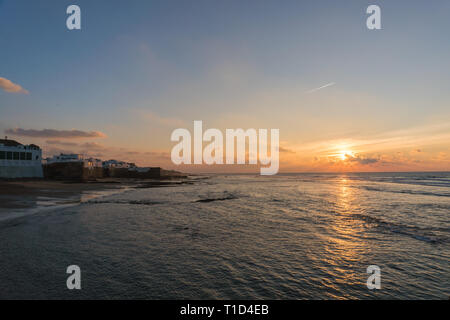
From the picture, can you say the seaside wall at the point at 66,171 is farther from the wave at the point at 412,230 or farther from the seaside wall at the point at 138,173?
the wave at the point at 412,230

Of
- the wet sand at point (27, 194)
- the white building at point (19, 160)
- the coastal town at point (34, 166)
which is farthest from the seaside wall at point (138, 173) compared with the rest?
the wet sand at point (27, 194)

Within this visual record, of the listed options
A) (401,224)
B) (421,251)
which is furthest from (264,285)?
(401,224)

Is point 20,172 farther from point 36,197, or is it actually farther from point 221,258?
point 221,258

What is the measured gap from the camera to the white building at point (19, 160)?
48.6 m

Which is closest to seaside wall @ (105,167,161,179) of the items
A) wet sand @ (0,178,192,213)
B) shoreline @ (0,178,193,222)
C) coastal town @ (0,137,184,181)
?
coastal town @ (0,137,184,181)

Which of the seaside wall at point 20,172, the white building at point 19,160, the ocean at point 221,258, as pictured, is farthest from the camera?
the white building at point 19,160

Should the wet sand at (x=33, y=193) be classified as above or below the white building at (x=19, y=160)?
below

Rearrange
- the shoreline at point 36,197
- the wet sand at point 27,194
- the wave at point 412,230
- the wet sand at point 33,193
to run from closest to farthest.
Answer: the wave at point 412,230
the shoreline at point 36,197
the wet sand at point 27,194
the wet sand at point 33,193

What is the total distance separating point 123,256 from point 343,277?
25.4 feet

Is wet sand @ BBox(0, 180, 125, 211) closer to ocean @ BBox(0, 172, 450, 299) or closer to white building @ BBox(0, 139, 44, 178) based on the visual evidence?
ocean @ BBox(0, 172, 450, 299)

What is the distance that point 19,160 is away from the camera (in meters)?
52.2

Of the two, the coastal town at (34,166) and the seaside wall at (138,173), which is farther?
the seaside wall at (138,173)

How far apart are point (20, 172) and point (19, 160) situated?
3.00m
